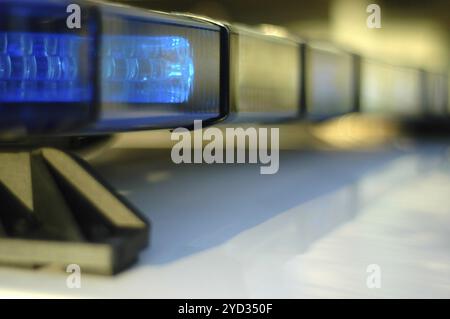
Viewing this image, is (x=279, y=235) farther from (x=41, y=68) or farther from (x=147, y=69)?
(x=41, y=68)

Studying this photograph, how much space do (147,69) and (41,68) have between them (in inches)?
11.3

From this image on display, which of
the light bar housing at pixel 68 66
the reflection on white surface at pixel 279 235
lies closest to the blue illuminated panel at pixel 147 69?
the light bar housing at pixel 68 66

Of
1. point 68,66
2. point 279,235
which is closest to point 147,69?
point 68,66

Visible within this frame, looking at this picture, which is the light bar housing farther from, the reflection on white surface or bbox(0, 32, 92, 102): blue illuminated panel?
the reflection on white surface

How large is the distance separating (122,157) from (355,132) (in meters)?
2.35

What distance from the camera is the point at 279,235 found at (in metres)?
1.61

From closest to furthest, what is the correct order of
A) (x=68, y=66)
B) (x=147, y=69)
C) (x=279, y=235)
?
(x=68, y=66) → (x=147, y=69) → (x=279, y=235)

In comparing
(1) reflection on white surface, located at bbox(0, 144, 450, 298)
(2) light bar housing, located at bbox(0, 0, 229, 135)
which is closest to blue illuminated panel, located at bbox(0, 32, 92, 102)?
(2) light bar housing, located at bbox(0, 0, 229, 135)

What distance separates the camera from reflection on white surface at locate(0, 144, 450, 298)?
1197mm

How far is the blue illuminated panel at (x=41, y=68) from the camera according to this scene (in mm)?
1206

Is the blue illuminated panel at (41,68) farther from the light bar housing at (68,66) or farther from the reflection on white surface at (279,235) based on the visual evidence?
the reflection on white surface at (279,235)

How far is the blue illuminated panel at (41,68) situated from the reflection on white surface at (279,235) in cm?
35

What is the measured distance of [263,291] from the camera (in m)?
1.17
